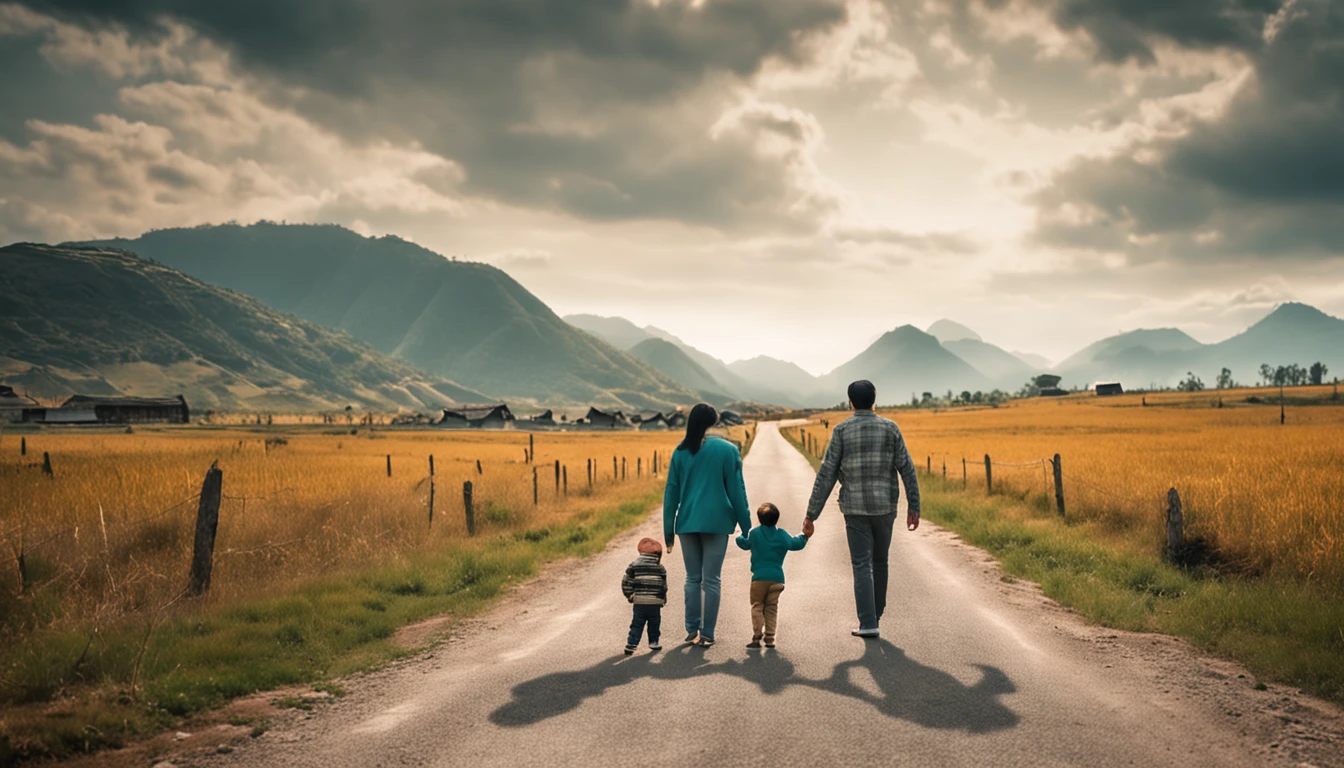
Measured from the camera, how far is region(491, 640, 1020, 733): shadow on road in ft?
17.9

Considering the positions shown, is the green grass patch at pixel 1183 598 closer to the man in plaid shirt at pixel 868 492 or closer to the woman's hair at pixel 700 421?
the man in plaid shirt at pixel 868 492

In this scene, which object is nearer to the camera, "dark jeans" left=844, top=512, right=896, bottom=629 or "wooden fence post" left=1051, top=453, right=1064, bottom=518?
"dark jeans" left=844, top=512, right=896, bottom=629

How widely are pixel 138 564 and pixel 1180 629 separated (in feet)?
45.1

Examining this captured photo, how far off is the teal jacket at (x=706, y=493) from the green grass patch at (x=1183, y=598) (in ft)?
16.9

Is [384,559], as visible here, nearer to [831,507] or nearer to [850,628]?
[850,628]

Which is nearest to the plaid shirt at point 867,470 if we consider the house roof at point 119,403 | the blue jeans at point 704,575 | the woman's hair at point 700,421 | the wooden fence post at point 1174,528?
the blue jeans at point 704,575

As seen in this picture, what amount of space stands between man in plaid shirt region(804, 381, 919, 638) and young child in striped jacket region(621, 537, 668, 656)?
1.81 meters

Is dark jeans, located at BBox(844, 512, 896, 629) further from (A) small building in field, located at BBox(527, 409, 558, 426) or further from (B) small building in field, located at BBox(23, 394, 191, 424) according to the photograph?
(B) small building in field, located at BBox(23, 394, 191, 424)

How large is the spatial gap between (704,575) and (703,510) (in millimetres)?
743

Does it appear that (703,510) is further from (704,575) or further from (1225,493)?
(1225,493)

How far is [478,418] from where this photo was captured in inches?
4870

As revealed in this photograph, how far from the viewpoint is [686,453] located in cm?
771

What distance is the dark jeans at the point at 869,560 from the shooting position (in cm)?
781

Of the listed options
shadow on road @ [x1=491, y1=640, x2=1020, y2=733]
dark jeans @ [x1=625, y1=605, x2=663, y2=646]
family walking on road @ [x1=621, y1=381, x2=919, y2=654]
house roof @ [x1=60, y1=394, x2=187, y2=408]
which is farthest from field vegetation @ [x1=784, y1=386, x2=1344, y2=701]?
house roof @ [x1=60, y1=394, x2=187, y2=408]
